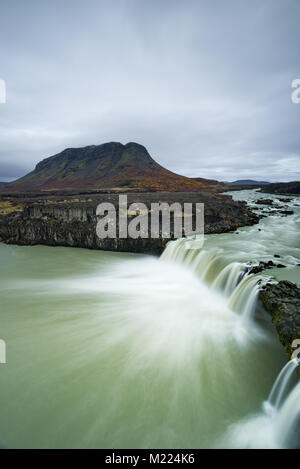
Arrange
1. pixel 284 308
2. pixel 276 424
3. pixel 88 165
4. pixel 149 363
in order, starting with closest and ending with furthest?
pixel 276 424 < pixel 284 308 < pixel 149 363 < pixel 88 165

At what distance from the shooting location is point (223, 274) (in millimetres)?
8172

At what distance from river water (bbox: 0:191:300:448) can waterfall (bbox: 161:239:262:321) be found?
1.9 inches

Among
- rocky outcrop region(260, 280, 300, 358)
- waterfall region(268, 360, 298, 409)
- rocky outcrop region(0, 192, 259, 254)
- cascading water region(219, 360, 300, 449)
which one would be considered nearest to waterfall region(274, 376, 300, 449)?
cascading water region(219, 360, 300, 449)

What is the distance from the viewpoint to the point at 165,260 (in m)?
12.1

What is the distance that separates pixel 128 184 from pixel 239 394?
53.0 meters

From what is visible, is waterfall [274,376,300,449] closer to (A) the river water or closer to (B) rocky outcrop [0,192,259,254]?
(A) the river water

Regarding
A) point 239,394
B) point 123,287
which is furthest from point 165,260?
point 239,394

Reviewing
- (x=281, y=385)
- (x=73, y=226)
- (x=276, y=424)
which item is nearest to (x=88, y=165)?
(x=73, y=226)

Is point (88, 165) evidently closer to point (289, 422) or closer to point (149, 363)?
point (149, 363)

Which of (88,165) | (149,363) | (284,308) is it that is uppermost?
(88,165)

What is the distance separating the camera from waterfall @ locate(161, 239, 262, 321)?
6.30m

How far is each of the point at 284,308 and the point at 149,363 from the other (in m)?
3.37

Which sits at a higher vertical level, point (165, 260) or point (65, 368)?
point (165, 260)
